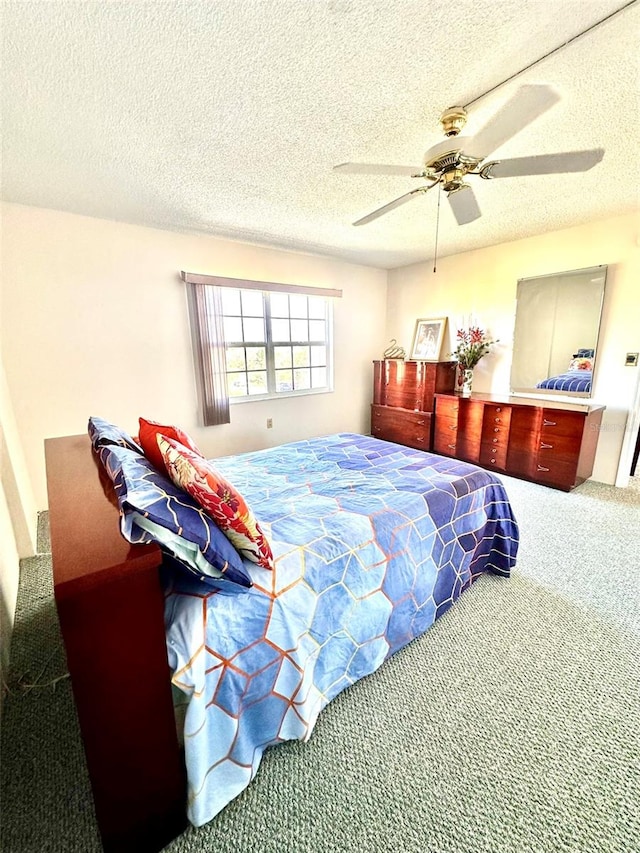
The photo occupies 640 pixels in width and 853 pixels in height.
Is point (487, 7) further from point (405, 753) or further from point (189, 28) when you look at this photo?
point (405, 753)

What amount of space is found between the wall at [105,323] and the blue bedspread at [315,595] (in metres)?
1.56

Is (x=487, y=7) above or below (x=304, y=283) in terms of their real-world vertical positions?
above

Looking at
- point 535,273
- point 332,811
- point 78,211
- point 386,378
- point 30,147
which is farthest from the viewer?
point 386,378

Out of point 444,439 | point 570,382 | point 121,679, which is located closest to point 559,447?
point 570,382

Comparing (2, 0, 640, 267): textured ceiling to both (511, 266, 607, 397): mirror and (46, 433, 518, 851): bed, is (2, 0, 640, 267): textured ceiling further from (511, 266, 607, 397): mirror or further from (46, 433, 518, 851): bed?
(46, 433, 518, 851): bed

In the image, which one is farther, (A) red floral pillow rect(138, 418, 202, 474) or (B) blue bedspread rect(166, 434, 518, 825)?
(A) red floral pillow rect(138, 418, 202, 474)

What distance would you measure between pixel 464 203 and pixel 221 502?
80.3 inches

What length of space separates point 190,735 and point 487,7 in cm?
241

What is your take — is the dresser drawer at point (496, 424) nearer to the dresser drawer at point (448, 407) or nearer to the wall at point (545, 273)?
the dresser drawer at point (448, 407)

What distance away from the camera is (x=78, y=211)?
2.69 meters

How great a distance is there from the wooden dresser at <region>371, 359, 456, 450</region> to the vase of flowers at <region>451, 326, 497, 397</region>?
0.45 feet

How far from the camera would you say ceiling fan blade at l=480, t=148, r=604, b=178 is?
1439mm

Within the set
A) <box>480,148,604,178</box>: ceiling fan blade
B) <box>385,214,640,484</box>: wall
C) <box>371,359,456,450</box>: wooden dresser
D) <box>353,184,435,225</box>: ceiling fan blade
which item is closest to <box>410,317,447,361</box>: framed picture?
<box>385,214,640,484</box>: wall

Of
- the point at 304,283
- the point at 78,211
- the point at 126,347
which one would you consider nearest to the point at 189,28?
the point at 78,211
